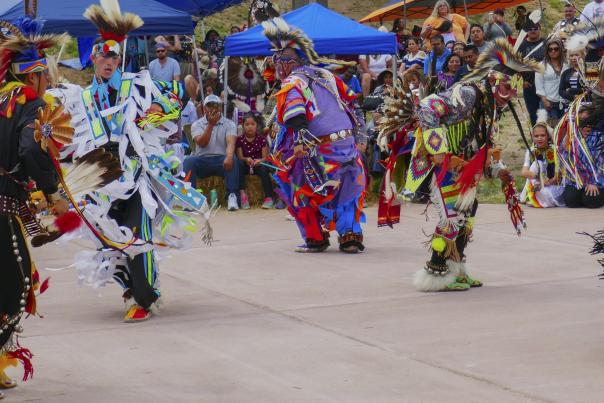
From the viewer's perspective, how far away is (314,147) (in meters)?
9.43

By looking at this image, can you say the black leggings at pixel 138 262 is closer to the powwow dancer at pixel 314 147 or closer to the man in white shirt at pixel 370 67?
the powwow dancer at pixel 314 147

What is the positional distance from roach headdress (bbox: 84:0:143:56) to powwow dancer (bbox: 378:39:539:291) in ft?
6.61

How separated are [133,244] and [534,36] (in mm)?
9070

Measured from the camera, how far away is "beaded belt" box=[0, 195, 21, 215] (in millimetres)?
5180

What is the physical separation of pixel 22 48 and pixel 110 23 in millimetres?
1681

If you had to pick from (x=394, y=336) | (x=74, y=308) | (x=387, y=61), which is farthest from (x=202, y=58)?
(x=394, y=336)

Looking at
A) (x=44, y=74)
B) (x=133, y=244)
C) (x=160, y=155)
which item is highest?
(x=44, y=74)

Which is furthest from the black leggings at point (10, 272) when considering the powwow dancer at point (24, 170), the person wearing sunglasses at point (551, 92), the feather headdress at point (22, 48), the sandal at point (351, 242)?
the person wearing sunglasses at point (551, 92)

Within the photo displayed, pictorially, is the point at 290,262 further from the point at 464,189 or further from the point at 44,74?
the point at 44,74

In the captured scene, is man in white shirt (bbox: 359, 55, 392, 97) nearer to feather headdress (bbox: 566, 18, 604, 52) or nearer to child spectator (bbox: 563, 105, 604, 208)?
child spectator (bbox: 563, 105, 604, 208)

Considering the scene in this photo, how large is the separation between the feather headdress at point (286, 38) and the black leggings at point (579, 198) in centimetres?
377

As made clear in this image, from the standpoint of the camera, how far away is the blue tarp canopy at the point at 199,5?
16719 mm

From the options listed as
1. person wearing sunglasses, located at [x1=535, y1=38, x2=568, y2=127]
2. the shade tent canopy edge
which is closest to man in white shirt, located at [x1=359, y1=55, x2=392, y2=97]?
the shade tent canopy edge

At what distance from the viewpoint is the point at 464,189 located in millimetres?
7602
